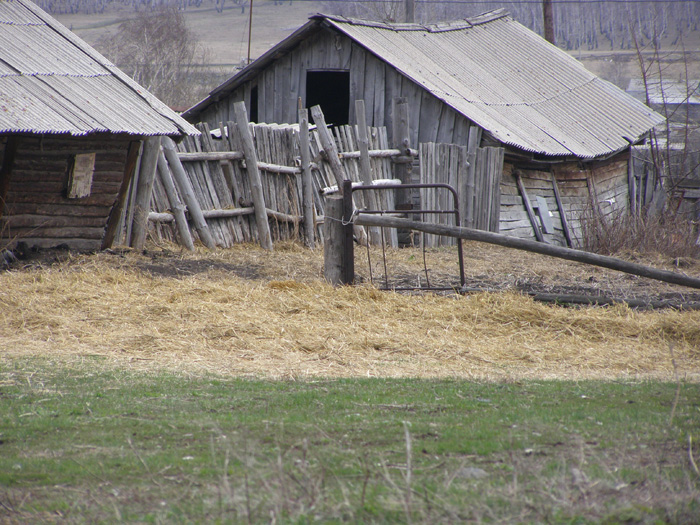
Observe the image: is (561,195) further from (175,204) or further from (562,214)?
(175,204)

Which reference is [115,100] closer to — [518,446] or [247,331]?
[247,331]

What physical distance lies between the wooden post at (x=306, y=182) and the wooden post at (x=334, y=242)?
12.3 feet

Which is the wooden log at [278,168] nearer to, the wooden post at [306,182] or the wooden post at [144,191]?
the wooden post at [306,182]

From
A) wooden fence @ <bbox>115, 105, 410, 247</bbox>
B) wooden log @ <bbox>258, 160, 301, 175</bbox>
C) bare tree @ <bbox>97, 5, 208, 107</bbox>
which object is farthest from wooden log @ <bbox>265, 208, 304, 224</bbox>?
bare tree @ <bbox>97, 5, 208, 107</bbox>

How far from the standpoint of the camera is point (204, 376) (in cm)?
532

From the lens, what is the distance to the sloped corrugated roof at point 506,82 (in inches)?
604

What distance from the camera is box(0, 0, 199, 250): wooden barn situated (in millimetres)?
8820

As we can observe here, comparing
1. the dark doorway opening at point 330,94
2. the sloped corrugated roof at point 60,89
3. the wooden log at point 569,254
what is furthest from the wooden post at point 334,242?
the dark doorway opening at point 330,94

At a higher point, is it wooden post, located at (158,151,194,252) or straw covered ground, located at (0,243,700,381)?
wooden post, located at (158,151,194,252)

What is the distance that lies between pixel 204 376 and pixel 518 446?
256cm

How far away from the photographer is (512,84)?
1861 cm

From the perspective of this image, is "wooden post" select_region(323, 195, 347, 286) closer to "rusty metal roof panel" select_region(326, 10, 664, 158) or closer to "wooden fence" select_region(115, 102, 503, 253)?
"wooden fence" select_region(115, 102, 503, 253)

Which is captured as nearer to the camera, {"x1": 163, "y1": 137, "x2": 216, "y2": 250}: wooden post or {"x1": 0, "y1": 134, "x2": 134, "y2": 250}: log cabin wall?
{"x1": 0, "y1": 134, "x2": 134, "y2": 250}: log cabin wall

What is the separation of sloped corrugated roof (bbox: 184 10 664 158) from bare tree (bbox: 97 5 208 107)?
1591 centimetres
